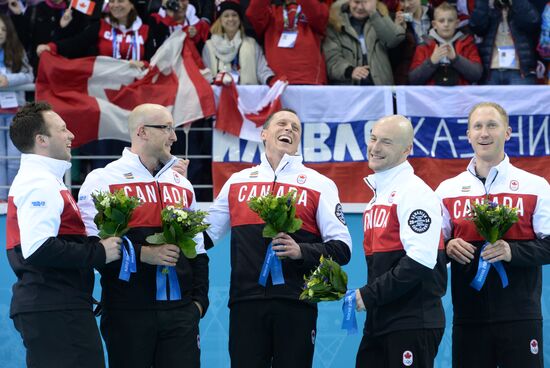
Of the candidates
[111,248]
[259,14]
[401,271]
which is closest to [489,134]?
[401,271]

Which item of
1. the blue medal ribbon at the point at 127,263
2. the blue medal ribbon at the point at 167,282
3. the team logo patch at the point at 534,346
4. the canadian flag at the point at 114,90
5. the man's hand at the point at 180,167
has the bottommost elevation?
the team logo patch at the point at 534,346

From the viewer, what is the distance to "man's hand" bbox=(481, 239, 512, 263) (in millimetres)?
6145

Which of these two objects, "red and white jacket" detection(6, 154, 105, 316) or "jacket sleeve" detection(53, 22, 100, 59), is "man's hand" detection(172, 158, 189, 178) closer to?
"red and white jacket" detection(6, 154, 105, 316)

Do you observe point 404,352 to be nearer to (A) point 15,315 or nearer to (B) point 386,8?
(A) point 15,315

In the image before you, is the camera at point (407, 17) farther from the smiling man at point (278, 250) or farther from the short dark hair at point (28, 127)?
the short dark hair at point (28, 127)

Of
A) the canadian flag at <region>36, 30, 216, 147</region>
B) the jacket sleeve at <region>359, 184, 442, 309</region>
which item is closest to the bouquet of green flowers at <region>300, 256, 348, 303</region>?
the jacket sleeve at <region>359, 184, 442, 309</region>

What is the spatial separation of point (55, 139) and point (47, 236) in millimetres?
658

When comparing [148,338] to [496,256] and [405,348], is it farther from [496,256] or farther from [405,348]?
[496,256]

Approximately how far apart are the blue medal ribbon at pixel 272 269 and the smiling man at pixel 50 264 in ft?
3.08

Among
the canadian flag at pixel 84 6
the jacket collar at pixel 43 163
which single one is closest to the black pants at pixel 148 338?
the jacket collar at pixel 43 163

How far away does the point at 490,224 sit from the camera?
20.0ft

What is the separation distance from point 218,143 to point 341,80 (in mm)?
1344

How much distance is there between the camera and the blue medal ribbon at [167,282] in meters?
6.14

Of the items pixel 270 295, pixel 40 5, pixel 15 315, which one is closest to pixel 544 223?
pixel 270 295
